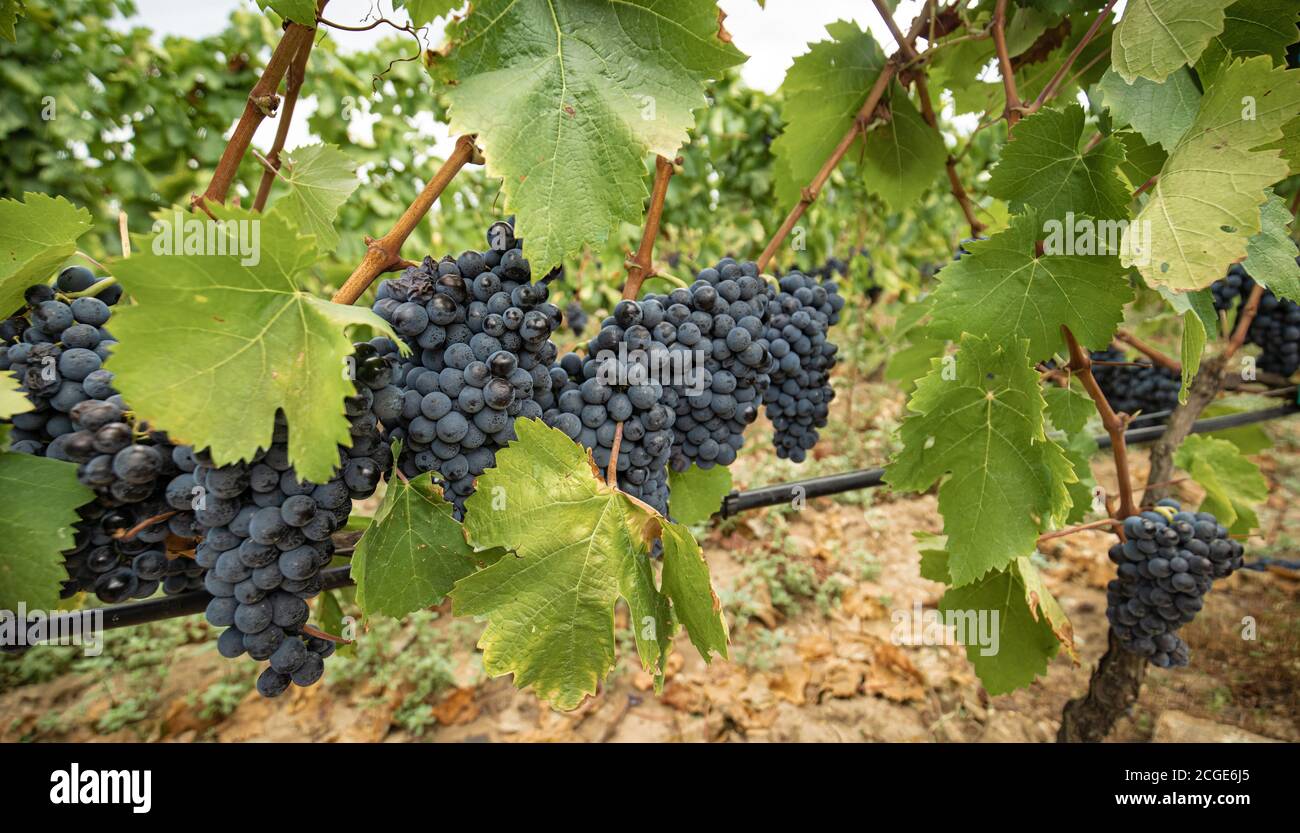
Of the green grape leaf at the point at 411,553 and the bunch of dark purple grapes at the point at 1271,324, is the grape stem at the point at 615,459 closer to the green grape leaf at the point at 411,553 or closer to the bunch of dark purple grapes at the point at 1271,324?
the green grape leaf at the point at 411,553

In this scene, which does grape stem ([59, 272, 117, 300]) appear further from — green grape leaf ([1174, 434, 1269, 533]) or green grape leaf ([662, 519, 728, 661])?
green grape leaf ([1174, 434, 1269, 533])

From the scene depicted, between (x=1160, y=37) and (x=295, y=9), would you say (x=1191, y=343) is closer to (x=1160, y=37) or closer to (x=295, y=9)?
(x=1160, y=37)

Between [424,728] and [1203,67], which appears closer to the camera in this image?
[1203,67]

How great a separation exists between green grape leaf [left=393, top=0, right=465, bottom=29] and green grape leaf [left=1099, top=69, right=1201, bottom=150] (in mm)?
823

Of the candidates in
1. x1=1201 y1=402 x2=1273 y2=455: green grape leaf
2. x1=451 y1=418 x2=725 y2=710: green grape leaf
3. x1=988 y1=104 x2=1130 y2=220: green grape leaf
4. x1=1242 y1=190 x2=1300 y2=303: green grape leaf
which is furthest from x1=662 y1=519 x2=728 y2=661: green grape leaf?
x1=1201 y1=402 x2=1273 y2=455: green grape leaf

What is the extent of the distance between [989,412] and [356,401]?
0.88 metres

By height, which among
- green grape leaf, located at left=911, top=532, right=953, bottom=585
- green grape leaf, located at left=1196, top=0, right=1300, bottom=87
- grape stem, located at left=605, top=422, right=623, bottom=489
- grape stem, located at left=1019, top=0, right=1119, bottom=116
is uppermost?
grape stem, located at left=1019, top=0, right=1119, bottom=116

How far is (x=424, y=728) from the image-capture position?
2457 mm

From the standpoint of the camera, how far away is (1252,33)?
2.94 ft

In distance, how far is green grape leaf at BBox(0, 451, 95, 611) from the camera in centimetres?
65

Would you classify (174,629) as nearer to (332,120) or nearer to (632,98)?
(332,120)

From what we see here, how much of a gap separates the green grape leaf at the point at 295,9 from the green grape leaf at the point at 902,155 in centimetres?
106

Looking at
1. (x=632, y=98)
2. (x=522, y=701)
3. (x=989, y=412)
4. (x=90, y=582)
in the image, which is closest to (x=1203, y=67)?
(x=989, y=412)

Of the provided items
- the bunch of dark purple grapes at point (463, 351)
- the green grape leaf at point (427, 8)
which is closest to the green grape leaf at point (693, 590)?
the bunch of dark purple grapes at point (463, 351)
